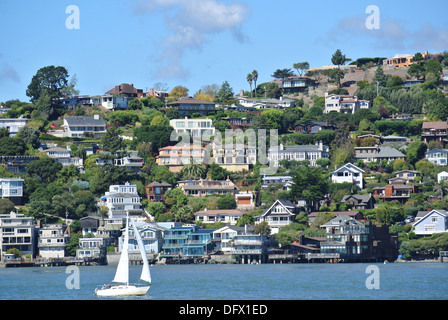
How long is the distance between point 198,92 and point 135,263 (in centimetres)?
6956

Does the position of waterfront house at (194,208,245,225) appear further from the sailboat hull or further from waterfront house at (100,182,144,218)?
the sailboat hull

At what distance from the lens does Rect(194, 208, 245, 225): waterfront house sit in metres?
113

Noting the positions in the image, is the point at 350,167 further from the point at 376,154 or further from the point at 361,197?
the point at 376,154

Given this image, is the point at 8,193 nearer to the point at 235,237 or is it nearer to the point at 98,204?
the point at 98,204

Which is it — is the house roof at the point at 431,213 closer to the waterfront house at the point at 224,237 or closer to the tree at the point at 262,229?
the tree at the point at 262,229

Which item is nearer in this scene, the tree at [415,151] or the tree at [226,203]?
the tree at [226,203]

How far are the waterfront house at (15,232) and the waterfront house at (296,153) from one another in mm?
34570

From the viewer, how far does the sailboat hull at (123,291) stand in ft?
217

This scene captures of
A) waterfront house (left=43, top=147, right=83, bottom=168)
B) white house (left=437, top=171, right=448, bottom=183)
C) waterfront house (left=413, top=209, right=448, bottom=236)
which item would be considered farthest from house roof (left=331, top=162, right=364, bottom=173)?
waterfront house (left=43, top=147, right=83, bottom=168)

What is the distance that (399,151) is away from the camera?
128 metres

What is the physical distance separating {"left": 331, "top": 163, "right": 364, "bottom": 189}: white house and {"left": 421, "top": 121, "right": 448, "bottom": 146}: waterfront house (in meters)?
17.9

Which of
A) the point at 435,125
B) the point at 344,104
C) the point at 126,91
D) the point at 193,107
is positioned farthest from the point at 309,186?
the point at 126,91

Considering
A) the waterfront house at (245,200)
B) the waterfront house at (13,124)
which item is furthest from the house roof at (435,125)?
the waterfront house at (13,124)

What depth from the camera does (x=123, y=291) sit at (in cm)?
6625
